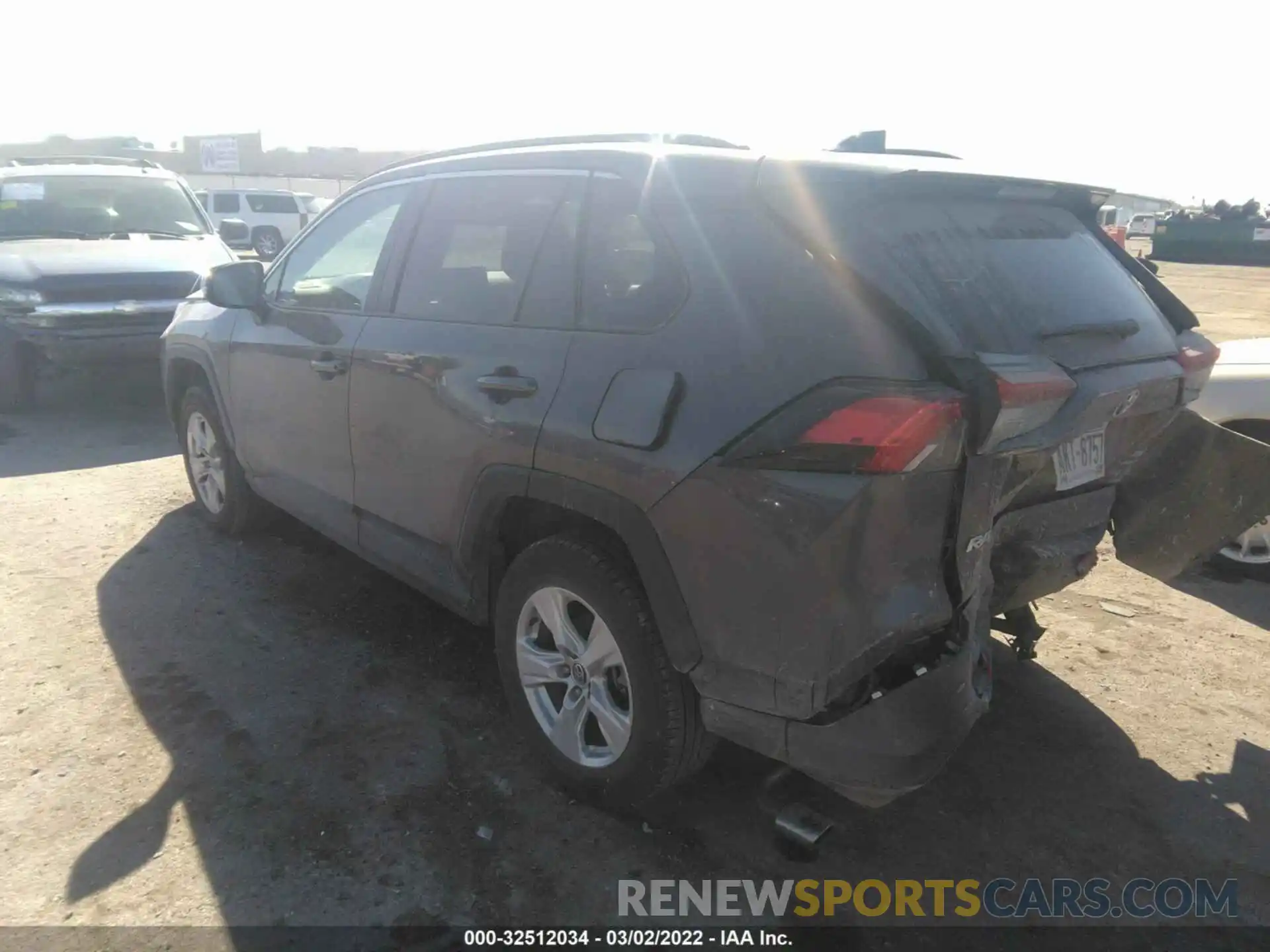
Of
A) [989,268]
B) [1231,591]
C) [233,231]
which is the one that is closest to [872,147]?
[989,268]

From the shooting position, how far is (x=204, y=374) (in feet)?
16.4

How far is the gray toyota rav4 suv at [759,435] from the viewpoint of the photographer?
2178 millimetres

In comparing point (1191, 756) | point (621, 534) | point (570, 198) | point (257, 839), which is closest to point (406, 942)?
point (257, 839)

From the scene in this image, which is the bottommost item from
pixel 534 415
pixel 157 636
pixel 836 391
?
pixel 157 636

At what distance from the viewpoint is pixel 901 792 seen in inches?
91.1

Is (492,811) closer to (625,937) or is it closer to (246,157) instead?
(625,937)

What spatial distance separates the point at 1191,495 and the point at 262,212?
29226 millimetres

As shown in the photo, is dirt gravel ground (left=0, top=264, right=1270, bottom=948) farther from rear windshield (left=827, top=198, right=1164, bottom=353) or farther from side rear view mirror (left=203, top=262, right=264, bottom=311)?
rear windshield (left=827, top=198, right=1164, bottom=353)

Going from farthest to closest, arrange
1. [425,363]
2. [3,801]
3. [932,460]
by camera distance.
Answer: [425,363]
[3,801]
[932,460]

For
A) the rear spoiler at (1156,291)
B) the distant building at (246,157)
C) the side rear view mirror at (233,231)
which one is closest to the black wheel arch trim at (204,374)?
the side rear view mirror at (233,231)

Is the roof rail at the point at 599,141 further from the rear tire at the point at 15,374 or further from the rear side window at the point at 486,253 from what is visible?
the rear tire at the point at 15,374

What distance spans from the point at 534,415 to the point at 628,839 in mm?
1283

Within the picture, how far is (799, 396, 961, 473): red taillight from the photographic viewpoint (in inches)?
81.2

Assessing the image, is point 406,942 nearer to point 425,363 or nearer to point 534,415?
point 534,415
